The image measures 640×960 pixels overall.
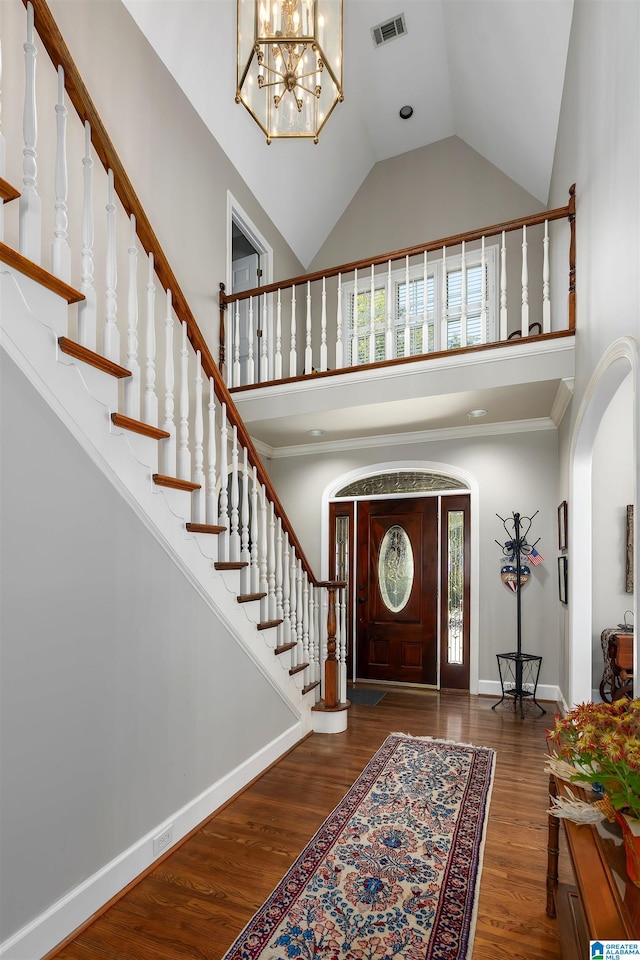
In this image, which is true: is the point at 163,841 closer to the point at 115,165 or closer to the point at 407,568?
the point at 115,165

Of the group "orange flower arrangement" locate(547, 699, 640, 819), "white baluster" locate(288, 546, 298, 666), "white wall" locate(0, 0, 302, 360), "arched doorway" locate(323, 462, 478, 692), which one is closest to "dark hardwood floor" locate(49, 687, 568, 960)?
"white baluster" locate(288, 546, 298, 666)

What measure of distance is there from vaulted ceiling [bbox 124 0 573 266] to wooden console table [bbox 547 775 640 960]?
492cm

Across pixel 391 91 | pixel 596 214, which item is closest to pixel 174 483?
pixel 596 214

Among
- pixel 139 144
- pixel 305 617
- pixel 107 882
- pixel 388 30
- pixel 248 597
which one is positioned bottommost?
pixel 107 882

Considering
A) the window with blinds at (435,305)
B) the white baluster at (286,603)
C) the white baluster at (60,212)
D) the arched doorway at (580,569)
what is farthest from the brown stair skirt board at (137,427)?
the window with blinds at (435,305)

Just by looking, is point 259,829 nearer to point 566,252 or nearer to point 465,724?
point 465,724

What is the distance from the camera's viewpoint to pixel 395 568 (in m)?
5.84

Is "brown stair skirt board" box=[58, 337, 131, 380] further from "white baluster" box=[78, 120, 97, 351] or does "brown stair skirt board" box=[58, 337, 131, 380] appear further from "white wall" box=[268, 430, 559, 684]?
"white wall" box=[268, 430, 559, 684]

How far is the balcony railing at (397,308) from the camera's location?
4.60 m

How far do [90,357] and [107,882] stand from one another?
2.03m

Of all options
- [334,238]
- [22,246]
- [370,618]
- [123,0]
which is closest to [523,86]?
[334,238]

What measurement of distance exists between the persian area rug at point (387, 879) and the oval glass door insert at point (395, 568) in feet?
8.24

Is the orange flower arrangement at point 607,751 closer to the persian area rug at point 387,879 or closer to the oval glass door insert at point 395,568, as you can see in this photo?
the persian area rug at point 387,879

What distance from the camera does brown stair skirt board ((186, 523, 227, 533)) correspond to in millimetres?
2623
